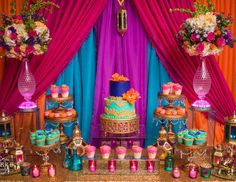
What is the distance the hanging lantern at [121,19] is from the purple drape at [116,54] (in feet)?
0.25

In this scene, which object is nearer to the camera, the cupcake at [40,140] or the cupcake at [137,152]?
the cupcake at [40,140]

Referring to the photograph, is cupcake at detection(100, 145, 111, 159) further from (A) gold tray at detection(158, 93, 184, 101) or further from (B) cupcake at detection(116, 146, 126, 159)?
(A) gold tray at detection(158, 93, 184, 101)

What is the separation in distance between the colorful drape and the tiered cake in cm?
50

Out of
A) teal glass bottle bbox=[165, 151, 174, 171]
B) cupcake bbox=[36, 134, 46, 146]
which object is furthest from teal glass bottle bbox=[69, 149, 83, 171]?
teal glass bottle bbox=[165, 151, 174, 171]

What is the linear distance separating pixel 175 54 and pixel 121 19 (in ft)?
2.16

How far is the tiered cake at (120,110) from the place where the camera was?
10.3 feet

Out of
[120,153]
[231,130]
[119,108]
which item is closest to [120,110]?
[119,108]

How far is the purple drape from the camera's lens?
11.8 feet

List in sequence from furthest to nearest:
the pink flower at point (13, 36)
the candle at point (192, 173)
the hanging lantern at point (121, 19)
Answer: the hanging lantern at point (121, 19), the pink flower at point (13, 36), the candle at point (192, 173)

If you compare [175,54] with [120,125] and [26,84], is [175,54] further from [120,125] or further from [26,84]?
[26,84]

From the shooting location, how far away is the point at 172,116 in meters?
3.22

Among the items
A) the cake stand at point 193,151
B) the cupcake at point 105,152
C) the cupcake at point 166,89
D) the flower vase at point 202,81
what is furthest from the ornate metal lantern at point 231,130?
the cupcake at point 105,152

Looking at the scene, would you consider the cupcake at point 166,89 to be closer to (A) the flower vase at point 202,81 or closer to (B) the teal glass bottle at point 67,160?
(A) the flower vase at point 202,81

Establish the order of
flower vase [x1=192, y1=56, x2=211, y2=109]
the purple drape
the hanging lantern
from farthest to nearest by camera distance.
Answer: the purple drape, the hanging lantern, flower vase [x1=192, y1=56, x2=211, y2=109]
